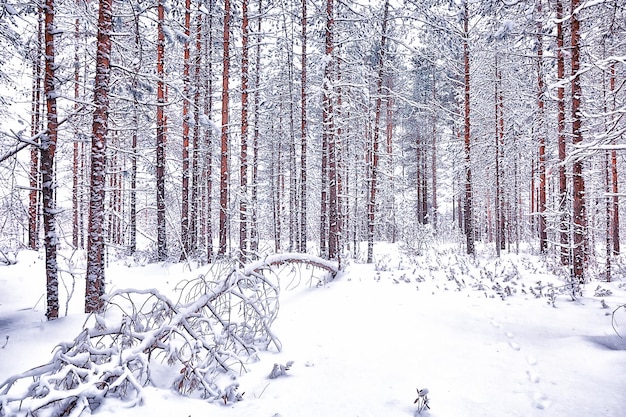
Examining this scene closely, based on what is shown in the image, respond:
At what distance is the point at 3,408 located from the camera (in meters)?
2.66

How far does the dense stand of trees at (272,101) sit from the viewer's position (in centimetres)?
648

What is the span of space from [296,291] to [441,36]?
988 cm

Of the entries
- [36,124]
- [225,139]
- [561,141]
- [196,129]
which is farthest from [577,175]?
[196,129]

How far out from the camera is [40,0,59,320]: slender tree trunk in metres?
6.21

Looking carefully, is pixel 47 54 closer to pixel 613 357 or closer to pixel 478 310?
pixel 478 310

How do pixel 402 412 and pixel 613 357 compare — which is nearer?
pixel 402 412

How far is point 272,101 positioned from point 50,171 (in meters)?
10.2

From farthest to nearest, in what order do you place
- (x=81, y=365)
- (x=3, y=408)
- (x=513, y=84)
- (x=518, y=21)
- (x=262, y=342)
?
(x=513, y=84) → (x=518, y=21) → (x=262, y=342) → (x=81, y=365) → (x=3, y=408)

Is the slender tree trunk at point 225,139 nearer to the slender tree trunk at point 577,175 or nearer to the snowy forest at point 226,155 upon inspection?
the snowy forest at point 226,155

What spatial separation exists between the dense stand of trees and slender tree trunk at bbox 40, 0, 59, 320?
0.03 metres

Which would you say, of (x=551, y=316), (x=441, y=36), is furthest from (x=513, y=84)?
(x=551, y=316)

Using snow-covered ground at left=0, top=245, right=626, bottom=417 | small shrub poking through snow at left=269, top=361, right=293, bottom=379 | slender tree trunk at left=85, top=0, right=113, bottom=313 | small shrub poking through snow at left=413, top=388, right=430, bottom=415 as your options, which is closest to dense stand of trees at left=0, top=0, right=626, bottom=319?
slender tree trunk at left=85, top=0, right=113, bottom=313

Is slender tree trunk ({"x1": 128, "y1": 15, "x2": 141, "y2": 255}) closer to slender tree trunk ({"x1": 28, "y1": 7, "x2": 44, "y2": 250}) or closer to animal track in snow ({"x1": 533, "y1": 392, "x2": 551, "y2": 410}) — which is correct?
slender tree trunk ({"x1": 28, "y1": 7, "x2": 44, "y2": 250})

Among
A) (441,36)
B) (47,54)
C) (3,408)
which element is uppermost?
(441,36)
